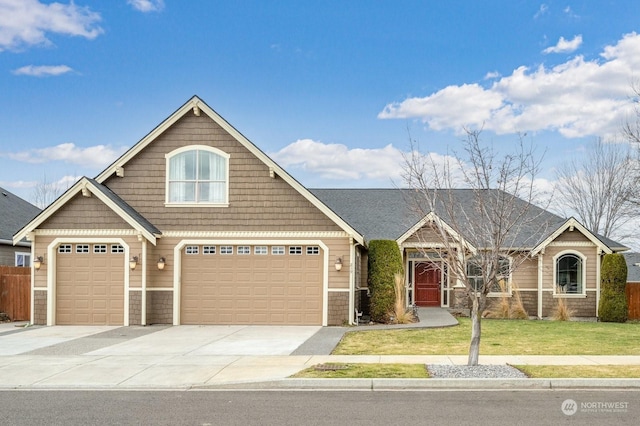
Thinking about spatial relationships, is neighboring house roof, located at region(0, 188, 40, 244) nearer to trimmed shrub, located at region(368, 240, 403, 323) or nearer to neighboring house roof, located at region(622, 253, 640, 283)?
trimmed shrub, located at region(368, 240, 403, 323)

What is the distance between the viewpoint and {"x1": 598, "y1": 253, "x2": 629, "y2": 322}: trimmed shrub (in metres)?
24.4

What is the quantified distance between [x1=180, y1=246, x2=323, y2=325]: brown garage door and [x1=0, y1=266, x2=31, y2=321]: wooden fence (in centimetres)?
612

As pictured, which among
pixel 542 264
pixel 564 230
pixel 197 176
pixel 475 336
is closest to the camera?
pixel 475 336

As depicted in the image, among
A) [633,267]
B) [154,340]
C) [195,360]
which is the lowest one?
[154,340]

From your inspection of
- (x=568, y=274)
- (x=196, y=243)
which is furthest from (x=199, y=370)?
(x=568, y=274)

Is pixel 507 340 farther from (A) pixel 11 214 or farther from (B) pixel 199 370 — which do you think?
(A) pixel 11 214

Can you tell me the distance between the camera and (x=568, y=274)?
25.9 m

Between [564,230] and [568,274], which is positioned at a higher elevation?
[564,230]

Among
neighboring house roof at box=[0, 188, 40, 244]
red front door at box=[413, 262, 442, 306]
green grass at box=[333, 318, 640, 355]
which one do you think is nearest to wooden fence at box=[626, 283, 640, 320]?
green grass at box=[333, 318, 640, 355]

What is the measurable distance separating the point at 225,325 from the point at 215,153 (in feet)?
18.1

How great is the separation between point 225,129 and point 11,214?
49.6 ft

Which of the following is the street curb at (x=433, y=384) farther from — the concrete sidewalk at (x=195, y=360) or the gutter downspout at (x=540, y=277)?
the gutter downspout at (x=540, y=277)

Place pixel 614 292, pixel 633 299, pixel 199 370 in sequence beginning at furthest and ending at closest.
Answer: pixel 633 299 → pixel 614 292 → pixel 199 370

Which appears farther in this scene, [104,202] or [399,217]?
[399,217]
